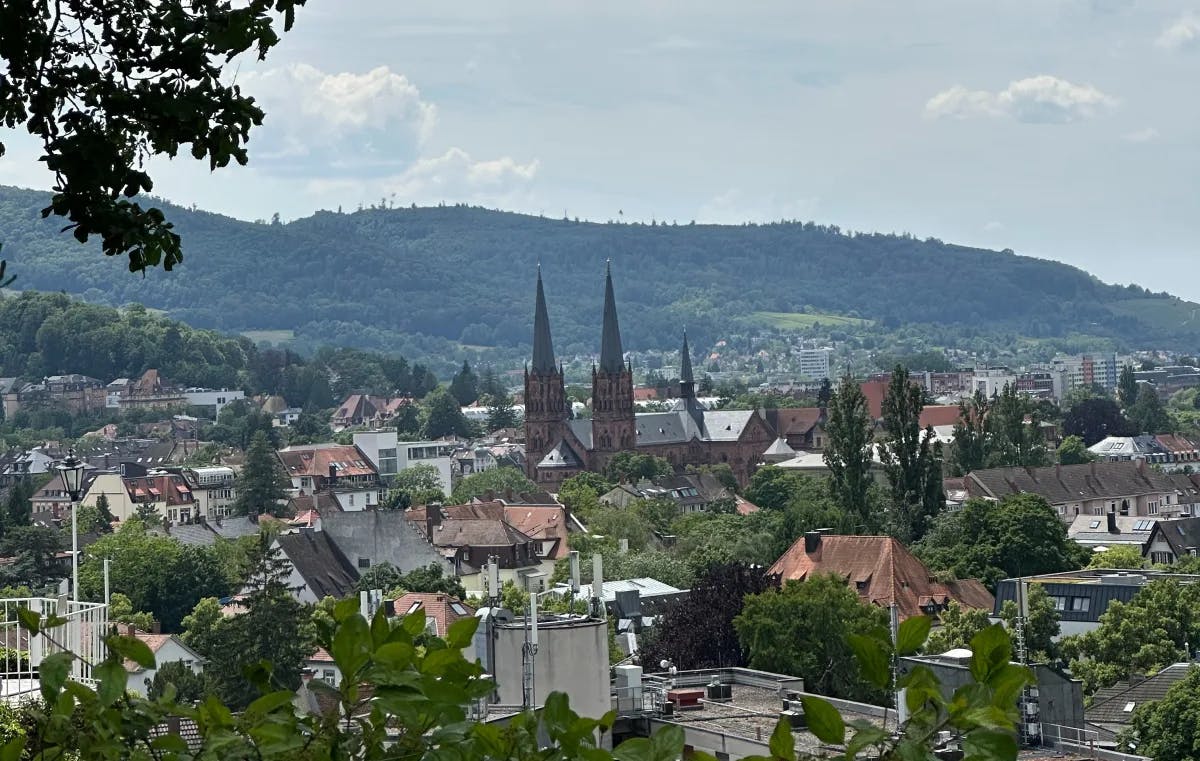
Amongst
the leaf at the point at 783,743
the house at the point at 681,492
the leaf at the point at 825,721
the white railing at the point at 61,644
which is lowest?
the house at the point at 681,492

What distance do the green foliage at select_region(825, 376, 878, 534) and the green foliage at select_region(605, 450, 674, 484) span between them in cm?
5541

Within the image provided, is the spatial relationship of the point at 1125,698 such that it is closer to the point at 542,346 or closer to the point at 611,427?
the point at 611,427

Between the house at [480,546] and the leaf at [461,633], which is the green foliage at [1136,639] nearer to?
the house at [480,546]

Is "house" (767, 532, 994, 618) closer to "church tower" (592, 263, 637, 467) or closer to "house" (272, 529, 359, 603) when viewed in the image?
"house" (272, 529, 359, 603)

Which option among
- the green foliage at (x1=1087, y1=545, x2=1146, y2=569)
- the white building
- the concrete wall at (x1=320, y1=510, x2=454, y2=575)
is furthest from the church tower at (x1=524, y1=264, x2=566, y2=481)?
the green foliage at (x1=1087, y1=545, x2=1146, y2=569)

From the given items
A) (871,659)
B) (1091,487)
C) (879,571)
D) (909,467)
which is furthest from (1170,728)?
(1091,487)

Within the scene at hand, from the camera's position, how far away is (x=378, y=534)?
7644 cm

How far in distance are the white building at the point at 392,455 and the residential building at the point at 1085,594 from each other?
9445cm

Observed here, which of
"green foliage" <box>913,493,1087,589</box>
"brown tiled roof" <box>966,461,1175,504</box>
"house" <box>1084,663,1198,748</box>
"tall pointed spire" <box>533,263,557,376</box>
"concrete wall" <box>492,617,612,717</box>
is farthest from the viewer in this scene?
"tall pointed spire" <box>533,263,557,376</box>

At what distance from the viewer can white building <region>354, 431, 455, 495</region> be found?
499 feet

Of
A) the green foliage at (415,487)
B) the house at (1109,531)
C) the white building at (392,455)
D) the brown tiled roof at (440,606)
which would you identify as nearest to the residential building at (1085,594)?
the brown tiled roof at (440,606)

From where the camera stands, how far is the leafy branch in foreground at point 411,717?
517 centimetres

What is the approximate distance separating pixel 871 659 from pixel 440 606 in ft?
165

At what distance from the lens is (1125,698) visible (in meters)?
42.5
